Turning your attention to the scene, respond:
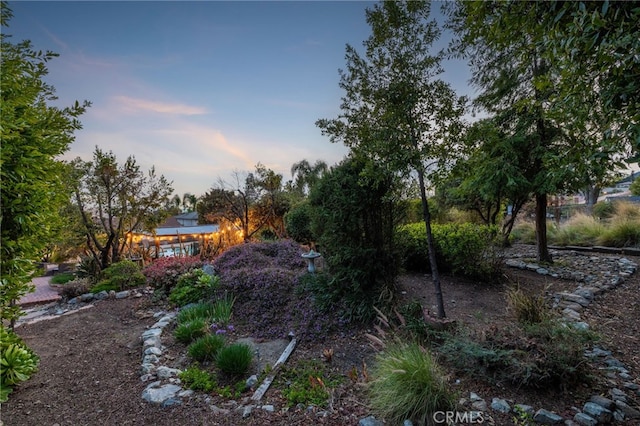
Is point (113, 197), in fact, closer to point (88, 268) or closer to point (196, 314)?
point (88, 268)

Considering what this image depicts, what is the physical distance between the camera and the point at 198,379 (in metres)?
2.64

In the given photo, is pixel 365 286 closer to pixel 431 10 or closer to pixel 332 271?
pixel 332 271

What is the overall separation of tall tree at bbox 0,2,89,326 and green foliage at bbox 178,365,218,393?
1.57m

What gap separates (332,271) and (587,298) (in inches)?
150

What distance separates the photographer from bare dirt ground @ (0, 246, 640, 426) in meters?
2.11

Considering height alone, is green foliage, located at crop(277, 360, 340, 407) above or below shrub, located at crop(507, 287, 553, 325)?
below

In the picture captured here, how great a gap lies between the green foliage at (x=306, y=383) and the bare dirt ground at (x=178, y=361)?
9 centimetres

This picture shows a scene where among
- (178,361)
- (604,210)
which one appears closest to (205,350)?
(178,361)

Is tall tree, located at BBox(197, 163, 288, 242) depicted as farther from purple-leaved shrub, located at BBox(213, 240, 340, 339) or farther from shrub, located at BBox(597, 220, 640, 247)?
shrub, located at BBox(597, 220, 640, 247)

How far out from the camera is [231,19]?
387cm

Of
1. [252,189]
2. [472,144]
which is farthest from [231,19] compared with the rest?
[252,189]

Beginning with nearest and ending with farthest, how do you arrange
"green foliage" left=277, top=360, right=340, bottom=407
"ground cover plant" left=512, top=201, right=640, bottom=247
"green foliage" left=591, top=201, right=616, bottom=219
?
"green foliage" left=277, top=360, right=340, bottom=407 → "ground cover plant" left=512, top=201, right=640, bottom=247 → "green foliage" left=591, top=201, right=616, bottom=219

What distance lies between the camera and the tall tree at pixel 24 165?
2.03 metres

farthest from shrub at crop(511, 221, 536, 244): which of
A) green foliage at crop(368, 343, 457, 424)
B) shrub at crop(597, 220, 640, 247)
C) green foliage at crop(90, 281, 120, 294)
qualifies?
green foliage at crop(90, 281, 120, 294)
